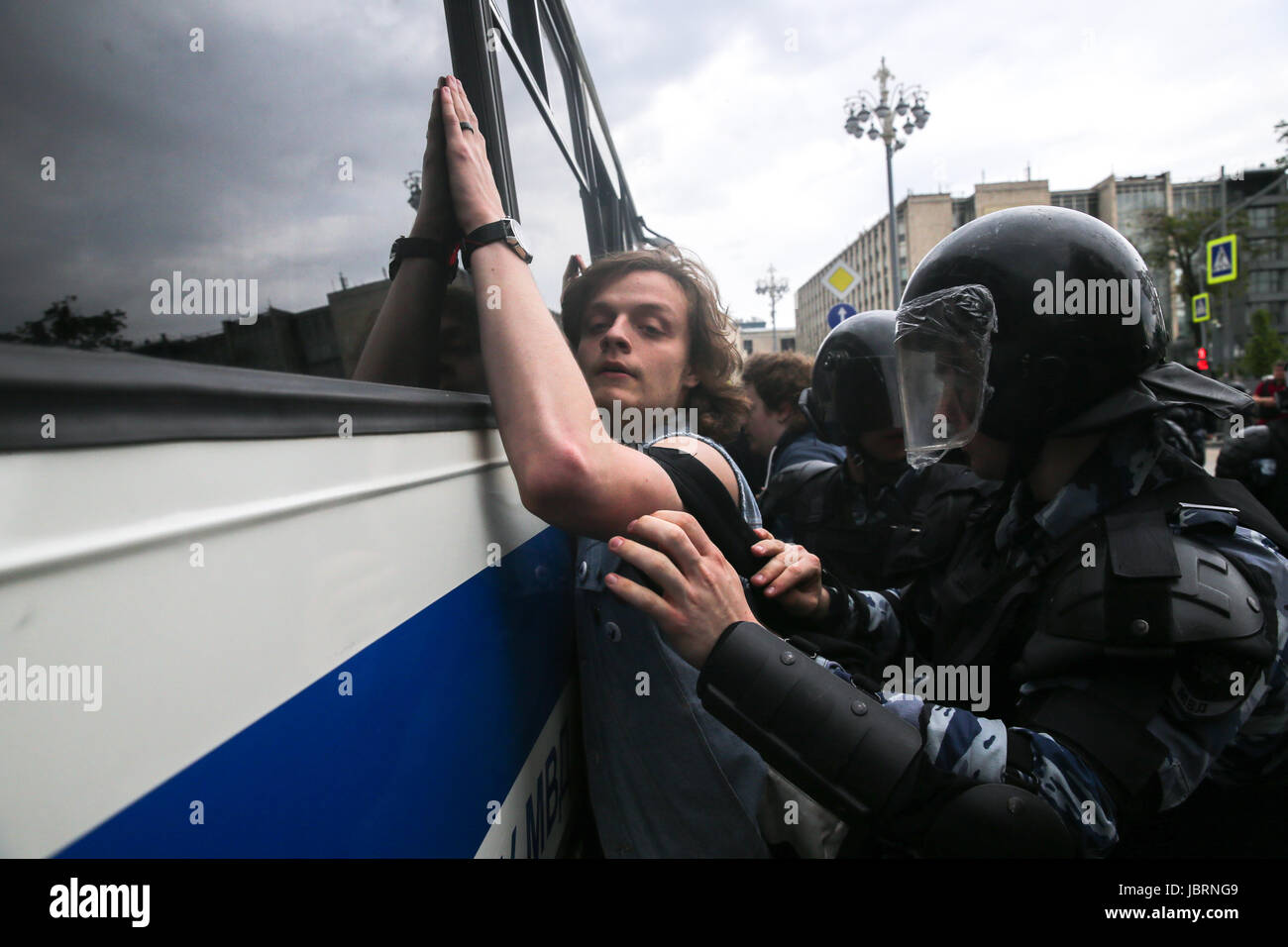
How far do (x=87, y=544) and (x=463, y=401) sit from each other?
2.48 feet

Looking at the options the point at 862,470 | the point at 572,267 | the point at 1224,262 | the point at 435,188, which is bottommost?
the point at 862,470

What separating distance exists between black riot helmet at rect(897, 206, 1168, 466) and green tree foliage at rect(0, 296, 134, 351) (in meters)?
1.44

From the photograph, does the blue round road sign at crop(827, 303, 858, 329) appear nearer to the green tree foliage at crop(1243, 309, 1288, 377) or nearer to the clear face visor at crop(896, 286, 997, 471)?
the clear face visor at crop(896, 286, 997, 471)

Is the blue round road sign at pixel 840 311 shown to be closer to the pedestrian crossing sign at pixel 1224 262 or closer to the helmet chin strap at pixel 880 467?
the helmet chin strap at pixel 880 467

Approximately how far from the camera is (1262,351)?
34688 mm

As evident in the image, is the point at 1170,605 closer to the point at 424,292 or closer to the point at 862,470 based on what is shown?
the point at 424,292

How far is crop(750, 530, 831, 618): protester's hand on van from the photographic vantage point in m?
1.48

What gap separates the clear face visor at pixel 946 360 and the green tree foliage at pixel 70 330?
1437 millimetres

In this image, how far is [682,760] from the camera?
52.9 inches

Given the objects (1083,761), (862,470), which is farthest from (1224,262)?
(1083,761)

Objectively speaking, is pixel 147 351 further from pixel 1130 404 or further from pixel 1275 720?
pixel 1275 720

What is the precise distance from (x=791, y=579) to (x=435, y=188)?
985 mm

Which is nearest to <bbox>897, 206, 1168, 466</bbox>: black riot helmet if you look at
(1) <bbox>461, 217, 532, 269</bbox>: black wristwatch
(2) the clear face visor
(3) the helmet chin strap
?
(2) the clear face visor
